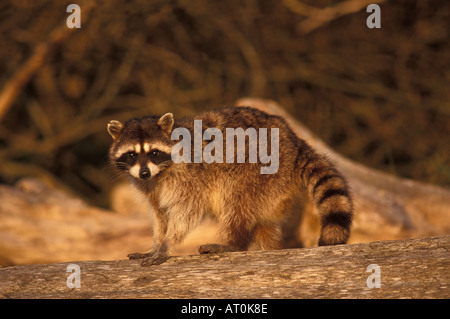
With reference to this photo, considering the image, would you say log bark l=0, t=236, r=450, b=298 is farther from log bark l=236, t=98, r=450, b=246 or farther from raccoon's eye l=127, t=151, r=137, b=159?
log bark l=236, t=98, r=450, b=246

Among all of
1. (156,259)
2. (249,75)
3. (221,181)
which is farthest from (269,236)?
(249,75)

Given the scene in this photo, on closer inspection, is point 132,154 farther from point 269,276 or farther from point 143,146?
point 269,276

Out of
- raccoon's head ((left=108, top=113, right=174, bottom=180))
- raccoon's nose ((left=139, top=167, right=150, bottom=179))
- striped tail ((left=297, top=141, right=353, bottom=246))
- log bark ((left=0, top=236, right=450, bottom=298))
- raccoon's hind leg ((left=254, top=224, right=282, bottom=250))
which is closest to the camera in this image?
log bark ((left=0, top=236, right=450, bottom=298))

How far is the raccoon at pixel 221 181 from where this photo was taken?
5.21 meters

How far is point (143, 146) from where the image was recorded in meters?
5.28

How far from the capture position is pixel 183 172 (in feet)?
17.7

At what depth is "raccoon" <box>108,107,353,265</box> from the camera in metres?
5.21

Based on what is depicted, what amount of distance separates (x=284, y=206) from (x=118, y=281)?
1.74 m

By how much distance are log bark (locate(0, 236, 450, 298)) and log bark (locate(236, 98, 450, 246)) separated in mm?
2376

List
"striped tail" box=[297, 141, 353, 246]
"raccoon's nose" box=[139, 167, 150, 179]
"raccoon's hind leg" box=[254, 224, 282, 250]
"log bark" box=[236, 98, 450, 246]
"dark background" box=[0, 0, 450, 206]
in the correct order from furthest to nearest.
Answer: "dark background" box=[0, 0, 450, 206]
"log bark" box=[236, 98, 450, 246]
"raccoon's hind leg" box=[254, 224, 282, 250]
"raccoon's nose" box=[139, 167, 150, 179]
"striped tail" box=[297, 141, 353, 246]

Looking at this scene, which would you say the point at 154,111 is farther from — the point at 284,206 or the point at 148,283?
the point at 148,283

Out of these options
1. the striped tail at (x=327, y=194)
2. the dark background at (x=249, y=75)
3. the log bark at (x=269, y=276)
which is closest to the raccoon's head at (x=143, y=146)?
the log bark at (x=269, y=276)

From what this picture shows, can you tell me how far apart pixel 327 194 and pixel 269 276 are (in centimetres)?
108

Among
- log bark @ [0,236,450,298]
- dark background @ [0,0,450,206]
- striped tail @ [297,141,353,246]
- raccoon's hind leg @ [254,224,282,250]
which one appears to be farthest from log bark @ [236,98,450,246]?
log bark @ [0,236,450,298]
